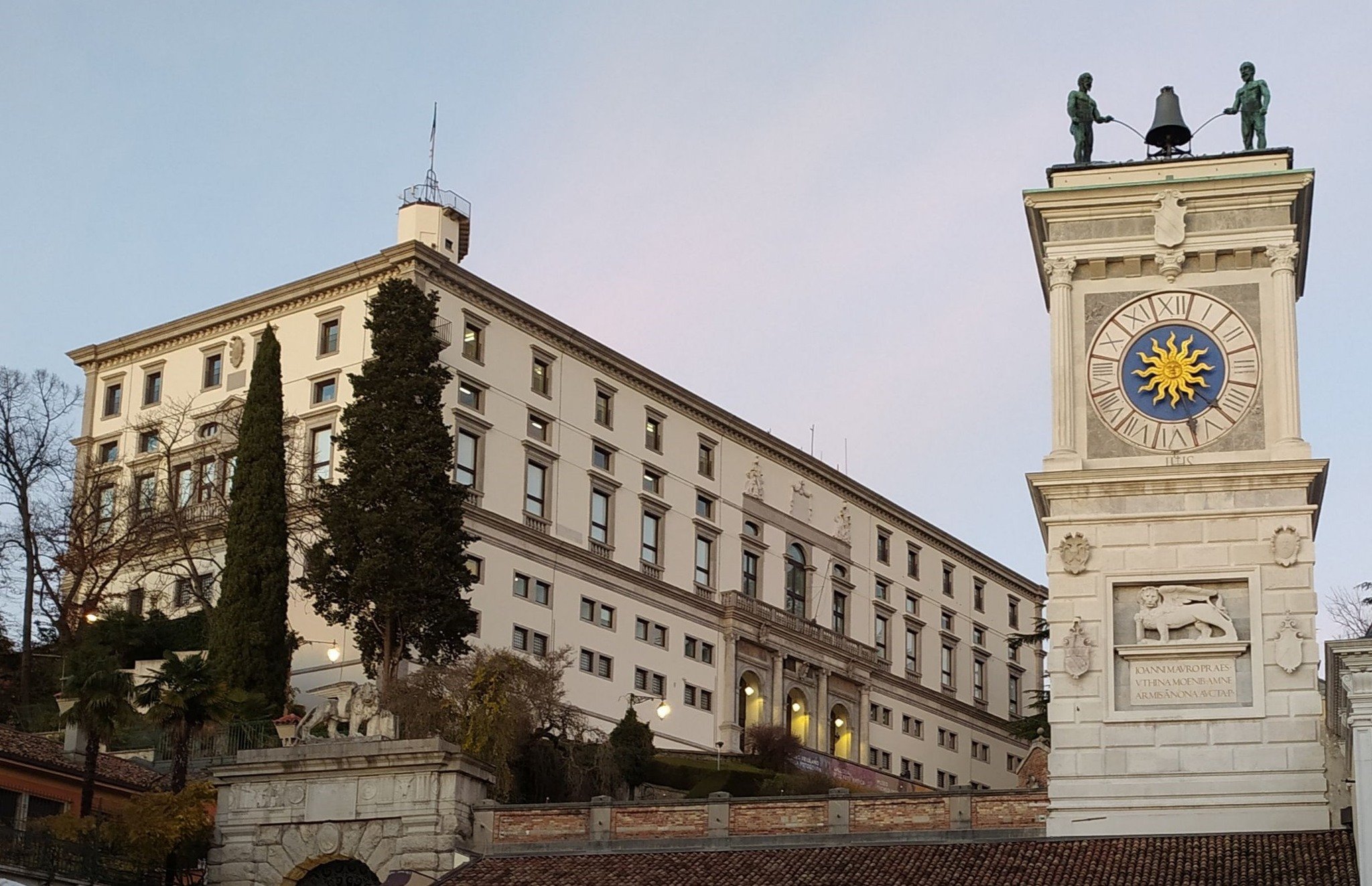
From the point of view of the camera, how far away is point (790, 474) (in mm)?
89125

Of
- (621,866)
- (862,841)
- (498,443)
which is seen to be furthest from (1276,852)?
(498,443)

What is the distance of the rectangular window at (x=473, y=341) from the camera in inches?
2815

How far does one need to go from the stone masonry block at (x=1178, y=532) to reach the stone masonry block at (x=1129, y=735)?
3.33 metres

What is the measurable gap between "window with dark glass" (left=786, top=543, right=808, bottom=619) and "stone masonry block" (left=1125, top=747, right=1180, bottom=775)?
49497 millimetres

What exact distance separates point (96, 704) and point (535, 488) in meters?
32.1

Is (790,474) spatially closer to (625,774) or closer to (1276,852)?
(625,774)

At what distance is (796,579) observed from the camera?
8800 centimetres

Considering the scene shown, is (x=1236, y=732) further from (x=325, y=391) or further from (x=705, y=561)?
(x=705, y=561)

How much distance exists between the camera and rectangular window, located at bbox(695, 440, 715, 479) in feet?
272

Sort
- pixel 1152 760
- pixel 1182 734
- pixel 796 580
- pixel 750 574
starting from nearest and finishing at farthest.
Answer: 1. pixel 1182 734
2. pixel 1152 760
3. pixel 750 574
4. pixel 796 580

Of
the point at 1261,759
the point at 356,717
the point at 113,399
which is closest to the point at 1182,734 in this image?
the point at 1261,759

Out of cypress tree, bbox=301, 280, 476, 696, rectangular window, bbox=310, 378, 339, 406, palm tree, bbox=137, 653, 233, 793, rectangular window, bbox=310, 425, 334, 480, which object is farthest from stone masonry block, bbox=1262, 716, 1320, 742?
rectangular window, bbox=310, 378, 339, 406

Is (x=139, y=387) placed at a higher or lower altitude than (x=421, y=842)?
higher

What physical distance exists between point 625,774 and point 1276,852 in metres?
23.8
